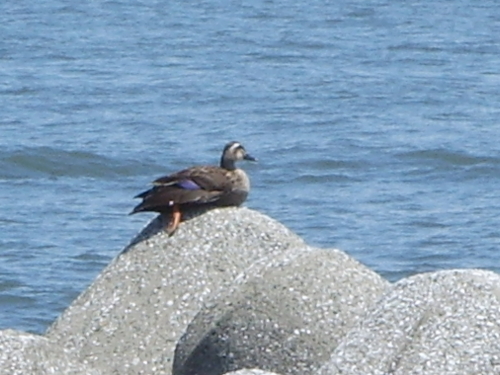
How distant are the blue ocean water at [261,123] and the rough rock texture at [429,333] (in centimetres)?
670

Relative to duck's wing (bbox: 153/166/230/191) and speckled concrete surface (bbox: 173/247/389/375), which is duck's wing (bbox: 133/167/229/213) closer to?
duck's wing (bbox: 153/166/230/191)

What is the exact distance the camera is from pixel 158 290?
27.2 ft

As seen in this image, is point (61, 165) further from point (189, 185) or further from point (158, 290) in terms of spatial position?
point (158, 290)

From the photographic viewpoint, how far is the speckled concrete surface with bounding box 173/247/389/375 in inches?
289

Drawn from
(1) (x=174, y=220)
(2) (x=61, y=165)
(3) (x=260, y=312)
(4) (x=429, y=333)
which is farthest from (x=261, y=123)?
(4) (x=429, y=333)

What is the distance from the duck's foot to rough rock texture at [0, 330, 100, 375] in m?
1.45

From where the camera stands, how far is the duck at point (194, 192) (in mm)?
8875

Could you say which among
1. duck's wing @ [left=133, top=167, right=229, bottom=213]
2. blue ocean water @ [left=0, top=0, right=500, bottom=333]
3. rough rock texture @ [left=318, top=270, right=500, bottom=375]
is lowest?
blue ocean water @ [left=0, top=0, right=500, bottom=333]

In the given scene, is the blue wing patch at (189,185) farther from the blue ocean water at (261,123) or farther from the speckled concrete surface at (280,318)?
the blue ocean water at (261,123)

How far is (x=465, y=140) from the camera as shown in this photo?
2084 cm

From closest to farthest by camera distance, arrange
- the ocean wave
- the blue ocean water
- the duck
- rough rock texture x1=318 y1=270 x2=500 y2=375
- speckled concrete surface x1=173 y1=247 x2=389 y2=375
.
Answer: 1. rough rock texture x1=318 y1=270 x2=500 y2=375
2. speckled concrete surface x1=173 y1=247 x2=389 y2=375
3. the duck
4. the blue ocean water
5. the ocean wave

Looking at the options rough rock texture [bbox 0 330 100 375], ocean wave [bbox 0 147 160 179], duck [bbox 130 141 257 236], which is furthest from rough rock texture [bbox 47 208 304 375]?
ocean wave [bbox 0 147 160 179]

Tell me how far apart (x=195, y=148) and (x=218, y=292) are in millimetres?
12029

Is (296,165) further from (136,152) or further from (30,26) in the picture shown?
(30,26)
